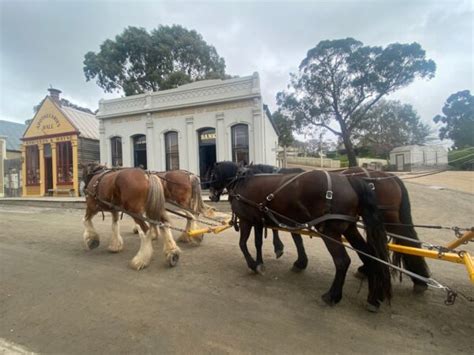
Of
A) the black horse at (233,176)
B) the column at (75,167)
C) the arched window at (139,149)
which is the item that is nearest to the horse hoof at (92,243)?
the black horse at (233,176)

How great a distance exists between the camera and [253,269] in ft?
12.5

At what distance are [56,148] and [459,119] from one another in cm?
5240

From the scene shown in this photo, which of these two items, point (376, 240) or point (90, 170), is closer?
point (376, 240)

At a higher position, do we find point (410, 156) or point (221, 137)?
point (221, 137)

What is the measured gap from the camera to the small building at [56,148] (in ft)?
54.6

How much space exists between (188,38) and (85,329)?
28.6 m

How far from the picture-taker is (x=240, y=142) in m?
13.2

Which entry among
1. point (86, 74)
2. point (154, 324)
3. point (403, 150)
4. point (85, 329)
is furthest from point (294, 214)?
point (403, 150)

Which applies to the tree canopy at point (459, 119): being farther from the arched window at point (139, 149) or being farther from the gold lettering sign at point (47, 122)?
the gold lettering sign at point (47, 122)

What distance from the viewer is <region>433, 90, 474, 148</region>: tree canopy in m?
39.3

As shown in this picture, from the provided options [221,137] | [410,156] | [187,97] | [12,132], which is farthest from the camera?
[410,156]

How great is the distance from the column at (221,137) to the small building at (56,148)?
9.20m

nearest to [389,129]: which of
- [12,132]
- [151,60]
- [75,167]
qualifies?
[151,60]

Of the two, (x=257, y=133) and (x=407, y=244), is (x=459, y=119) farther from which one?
(x=407, y=244)
